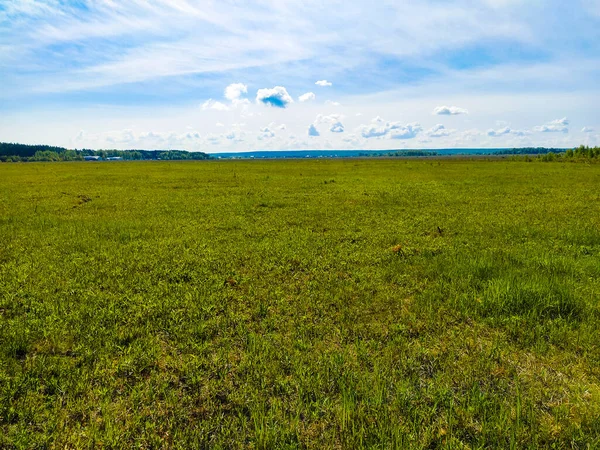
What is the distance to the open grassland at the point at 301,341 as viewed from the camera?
388cm

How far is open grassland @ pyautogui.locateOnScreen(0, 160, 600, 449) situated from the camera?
3883 millimetres

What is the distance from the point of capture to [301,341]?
18.2 ft

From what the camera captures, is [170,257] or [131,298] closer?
[131,298]

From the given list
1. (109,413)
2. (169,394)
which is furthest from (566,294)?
(109,413)

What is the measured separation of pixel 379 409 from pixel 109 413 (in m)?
3.14

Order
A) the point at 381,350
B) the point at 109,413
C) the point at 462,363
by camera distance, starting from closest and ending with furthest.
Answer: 1. the point at 109,413
2. the point at 462,363
3. the point at 381,350

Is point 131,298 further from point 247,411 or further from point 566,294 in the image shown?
point 566,294

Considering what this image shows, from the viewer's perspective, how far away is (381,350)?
5332 mm

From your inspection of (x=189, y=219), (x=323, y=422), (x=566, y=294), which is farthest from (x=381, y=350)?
(x=189, y=219)

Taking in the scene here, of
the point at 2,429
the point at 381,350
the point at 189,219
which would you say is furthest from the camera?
the point at 189,219

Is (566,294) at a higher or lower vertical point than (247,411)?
higher

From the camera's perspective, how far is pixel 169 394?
14.5ft

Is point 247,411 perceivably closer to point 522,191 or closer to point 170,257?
point 170,257

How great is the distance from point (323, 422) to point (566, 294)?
5662mm
